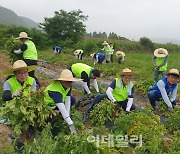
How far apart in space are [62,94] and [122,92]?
144 cm

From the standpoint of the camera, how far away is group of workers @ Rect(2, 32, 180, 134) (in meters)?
4.47

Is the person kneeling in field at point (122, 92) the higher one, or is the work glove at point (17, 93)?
the work glove at point (17, 93)

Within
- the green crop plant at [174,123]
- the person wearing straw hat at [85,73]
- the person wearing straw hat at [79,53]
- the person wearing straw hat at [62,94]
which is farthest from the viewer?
the person wearing straw hat at [79,53]

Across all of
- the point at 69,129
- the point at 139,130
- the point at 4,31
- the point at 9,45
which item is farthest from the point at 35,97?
the point at 4,31

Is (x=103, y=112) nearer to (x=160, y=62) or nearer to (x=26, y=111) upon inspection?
(x=26, y=111)

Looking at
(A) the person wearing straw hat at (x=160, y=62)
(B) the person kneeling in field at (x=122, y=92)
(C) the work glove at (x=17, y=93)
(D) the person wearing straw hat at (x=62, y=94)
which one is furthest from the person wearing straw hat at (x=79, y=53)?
(C) the work glove at (x=17, y=93)

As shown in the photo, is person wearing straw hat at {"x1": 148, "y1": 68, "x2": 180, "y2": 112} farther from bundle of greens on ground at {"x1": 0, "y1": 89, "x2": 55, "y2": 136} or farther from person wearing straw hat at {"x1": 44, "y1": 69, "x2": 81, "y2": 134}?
bundle of greens on ground at {"x1": 0, "y1": 89, "x2": 55, "y2": 136}

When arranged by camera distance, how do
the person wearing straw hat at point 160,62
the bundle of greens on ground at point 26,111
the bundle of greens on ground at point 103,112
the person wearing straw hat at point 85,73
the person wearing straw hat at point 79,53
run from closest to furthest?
the bundle of greens on ground at point 26,111 → the bundle of greens on ground at point 103,112 → the person wearing straw hat at point 85,73 → the person wearing straw hat at point 160,62 → the person wearing straw hat at point 79,53

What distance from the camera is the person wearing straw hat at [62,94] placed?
14.5 ft

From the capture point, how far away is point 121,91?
567 cm

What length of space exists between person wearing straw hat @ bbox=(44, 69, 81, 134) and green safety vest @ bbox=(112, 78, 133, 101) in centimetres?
121

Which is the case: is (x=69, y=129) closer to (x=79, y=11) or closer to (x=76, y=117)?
(x=76, y=117)

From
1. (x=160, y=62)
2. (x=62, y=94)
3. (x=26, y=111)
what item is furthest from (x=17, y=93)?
(x=160, y=62)

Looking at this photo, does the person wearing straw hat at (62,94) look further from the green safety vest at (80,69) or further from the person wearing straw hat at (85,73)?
the green safety vest at (80,69)
